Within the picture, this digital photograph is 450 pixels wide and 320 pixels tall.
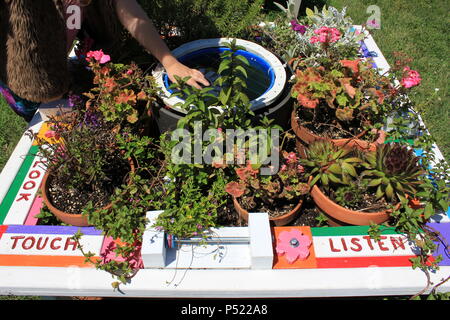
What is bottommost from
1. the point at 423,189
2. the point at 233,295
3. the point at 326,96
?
the point at 233,295

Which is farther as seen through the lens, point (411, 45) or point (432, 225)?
point (411, 45)

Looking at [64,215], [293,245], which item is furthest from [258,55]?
[64,215]

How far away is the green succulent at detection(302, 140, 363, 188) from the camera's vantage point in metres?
1.76

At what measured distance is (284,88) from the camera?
85.3 inches

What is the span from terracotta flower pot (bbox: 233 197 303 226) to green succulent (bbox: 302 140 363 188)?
0.17 m

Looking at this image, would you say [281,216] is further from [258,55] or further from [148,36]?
[148,36]

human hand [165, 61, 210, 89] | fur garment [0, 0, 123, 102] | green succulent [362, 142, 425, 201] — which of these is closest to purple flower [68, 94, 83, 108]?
fur garment [0, 0, 123, 102]

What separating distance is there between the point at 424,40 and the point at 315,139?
10.5 feet

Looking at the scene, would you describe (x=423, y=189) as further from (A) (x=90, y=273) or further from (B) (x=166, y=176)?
(A) (x=90, y=273)

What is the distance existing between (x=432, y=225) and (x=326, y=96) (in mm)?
850

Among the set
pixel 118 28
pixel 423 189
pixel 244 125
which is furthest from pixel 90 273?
pixel 423 189

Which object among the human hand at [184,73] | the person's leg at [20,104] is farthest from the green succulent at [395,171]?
the person's leg at [20,104]

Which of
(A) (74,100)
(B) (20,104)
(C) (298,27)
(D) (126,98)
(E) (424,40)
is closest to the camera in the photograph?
(D) (126,98)

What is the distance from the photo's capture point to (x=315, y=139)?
80.7 inches
